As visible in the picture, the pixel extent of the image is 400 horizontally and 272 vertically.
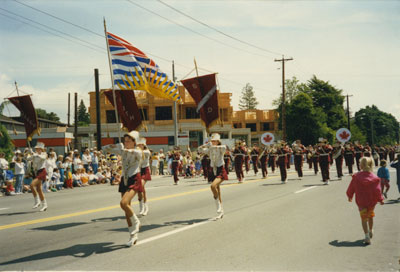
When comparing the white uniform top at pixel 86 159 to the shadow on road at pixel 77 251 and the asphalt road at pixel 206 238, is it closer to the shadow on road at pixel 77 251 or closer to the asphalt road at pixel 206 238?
the asphalt road at pixel 206 238

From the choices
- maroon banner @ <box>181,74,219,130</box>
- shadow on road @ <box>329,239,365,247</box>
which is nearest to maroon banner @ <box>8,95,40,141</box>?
maroon banner @ <box>181,74,219,130</box>

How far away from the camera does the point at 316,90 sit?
246ft

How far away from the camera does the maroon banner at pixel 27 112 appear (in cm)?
1498

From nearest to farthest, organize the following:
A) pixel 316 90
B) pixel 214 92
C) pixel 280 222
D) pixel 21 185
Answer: pixel 280 222, pixel 214 92, pixel 21 185, pixel 316 90

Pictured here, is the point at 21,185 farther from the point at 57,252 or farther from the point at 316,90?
the point at 316,90

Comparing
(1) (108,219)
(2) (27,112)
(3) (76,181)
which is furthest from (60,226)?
(3) (76,181)

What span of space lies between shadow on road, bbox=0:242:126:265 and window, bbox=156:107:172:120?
52836 mm

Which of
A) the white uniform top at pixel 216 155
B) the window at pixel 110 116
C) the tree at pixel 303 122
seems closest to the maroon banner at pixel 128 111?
the white uniform top at pixel 216 155

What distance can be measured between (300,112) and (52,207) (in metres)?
53.3

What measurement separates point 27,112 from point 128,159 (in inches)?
381

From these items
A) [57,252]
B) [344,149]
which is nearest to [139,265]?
[57,252]

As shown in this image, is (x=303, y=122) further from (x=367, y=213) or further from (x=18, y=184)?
(x=367, y=213)

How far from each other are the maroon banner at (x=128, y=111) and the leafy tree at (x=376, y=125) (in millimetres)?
114358

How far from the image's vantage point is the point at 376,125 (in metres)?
127
